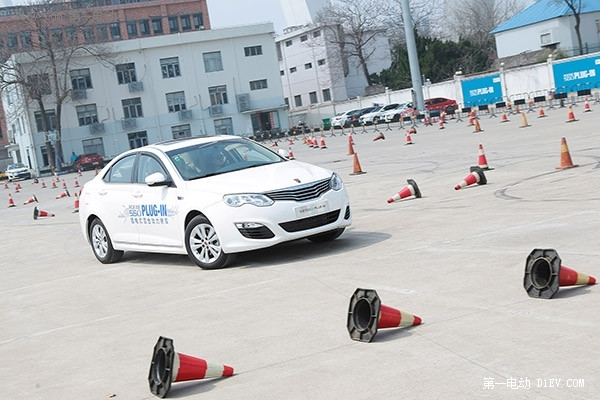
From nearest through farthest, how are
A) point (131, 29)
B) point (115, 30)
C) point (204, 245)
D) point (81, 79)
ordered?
point (204, 245)
point (81, 79)
point (115, 30)
point (131, 29)

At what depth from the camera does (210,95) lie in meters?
87.9

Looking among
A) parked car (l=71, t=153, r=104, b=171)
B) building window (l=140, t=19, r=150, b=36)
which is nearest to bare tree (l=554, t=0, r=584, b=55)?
parked car (l=71, t=153, r=104, b=171)

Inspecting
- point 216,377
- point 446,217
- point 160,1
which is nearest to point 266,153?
point 446,217

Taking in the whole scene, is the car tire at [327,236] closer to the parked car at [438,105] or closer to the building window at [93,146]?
the parked car at [438,105]

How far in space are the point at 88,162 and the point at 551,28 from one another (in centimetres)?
3999

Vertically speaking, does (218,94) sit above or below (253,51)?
below

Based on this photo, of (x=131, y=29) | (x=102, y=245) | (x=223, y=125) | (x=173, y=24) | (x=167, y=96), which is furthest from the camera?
(x=173, y=24)

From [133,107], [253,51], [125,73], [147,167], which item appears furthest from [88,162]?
[147,167]

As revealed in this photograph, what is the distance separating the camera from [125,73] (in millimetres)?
85938

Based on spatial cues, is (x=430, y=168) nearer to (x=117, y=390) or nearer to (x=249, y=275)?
(x=249, y=275)

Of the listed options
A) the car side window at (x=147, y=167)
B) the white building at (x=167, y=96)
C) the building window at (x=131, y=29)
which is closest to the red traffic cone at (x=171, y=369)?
the car side window at (x=147, y=167)

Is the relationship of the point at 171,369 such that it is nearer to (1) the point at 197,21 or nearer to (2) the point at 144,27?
(2) the point at 144,27

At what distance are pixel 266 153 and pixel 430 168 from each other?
377 inches

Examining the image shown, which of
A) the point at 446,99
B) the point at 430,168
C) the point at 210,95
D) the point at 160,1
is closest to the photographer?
the point at 430,168
